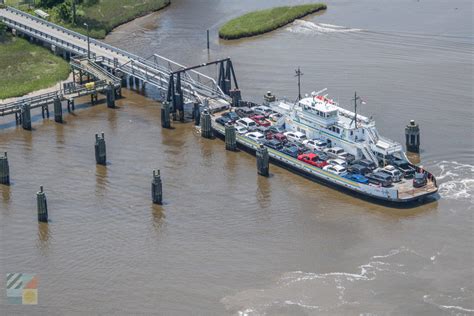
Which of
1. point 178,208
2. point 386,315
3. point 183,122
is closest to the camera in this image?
point 386,315

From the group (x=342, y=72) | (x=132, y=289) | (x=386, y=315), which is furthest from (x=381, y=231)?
(x=342, y=72)

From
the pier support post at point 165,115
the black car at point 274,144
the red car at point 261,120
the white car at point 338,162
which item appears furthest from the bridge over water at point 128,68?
the white car at point 338,162

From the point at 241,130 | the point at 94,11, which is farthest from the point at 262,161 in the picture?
the point at 94,11

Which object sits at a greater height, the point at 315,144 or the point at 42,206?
the point at 315,144

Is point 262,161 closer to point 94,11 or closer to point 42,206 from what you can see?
point 42,206

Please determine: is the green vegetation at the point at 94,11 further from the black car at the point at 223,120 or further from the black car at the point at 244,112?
the black car at the point at 223,120

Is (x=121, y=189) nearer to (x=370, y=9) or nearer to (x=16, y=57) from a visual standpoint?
(x=16, y=57)
